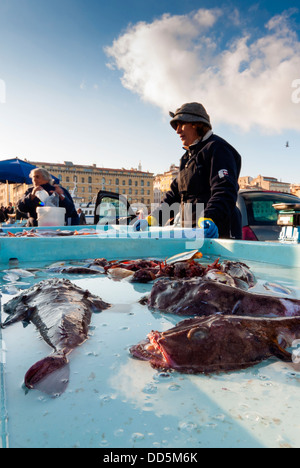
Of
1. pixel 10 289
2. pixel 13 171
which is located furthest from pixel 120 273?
pixel 13 171

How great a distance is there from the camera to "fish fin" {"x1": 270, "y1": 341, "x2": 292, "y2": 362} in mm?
1009

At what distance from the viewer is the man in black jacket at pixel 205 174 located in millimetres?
4301

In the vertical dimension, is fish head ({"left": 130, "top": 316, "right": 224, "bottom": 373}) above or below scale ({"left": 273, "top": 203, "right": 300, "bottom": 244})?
below

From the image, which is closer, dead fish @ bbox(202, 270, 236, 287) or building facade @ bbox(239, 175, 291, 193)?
dead fish @ bbox(202, 270, 236, 287)

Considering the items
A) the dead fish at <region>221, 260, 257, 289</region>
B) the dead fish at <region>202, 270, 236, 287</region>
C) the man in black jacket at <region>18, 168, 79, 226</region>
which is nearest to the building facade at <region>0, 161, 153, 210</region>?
the man in black jacket at <region>18, 168, 79, 226</region>

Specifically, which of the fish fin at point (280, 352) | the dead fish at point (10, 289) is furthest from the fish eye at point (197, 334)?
the dead fish at point (10, 289)

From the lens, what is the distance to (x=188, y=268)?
2.10 m

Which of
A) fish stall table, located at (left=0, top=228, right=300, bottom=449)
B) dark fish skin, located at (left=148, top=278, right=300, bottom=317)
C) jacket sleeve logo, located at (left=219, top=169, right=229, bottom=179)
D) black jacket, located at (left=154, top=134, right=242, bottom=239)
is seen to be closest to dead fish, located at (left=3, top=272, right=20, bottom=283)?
fish stall table, located at (left=0, top=228, right=300, bottom=449)

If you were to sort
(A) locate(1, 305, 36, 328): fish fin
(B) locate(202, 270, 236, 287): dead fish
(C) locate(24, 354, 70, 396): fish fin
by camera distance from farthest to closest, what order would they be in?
(B) locate(202, 270, 236, 287): dead fish, (A) locate(1, 305, 36, 328): fish fin, (C) locate(24, 354, 70, 396): fish fin

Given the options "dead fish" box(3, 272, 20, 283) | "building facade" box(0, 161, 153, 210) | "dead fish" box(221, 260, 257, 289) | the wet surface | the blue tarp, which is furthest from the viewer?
"building facade" box(0, 161, 153, 210)

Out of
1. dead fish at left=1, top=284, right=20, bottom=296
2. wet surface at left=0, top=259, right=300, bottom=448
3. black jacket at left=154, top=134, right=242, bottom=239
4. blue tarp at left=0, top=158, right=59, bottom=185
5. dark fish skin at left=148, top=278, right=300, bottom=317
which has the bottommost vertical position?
wet surface at left=0, top=259, right=300, bottom=448

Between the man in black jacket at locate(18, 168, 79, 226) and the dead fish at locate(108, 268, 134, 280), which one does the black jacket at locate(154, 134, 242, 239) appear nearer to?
the dead fish at locate(108, 268, 134, 280)

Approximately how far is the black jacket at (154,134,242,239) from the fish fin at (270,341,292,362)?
329 cm

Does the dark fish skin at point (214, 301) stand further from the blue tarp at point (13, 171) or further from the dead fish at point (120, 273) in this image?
the blue tarp at point (13, 171)
